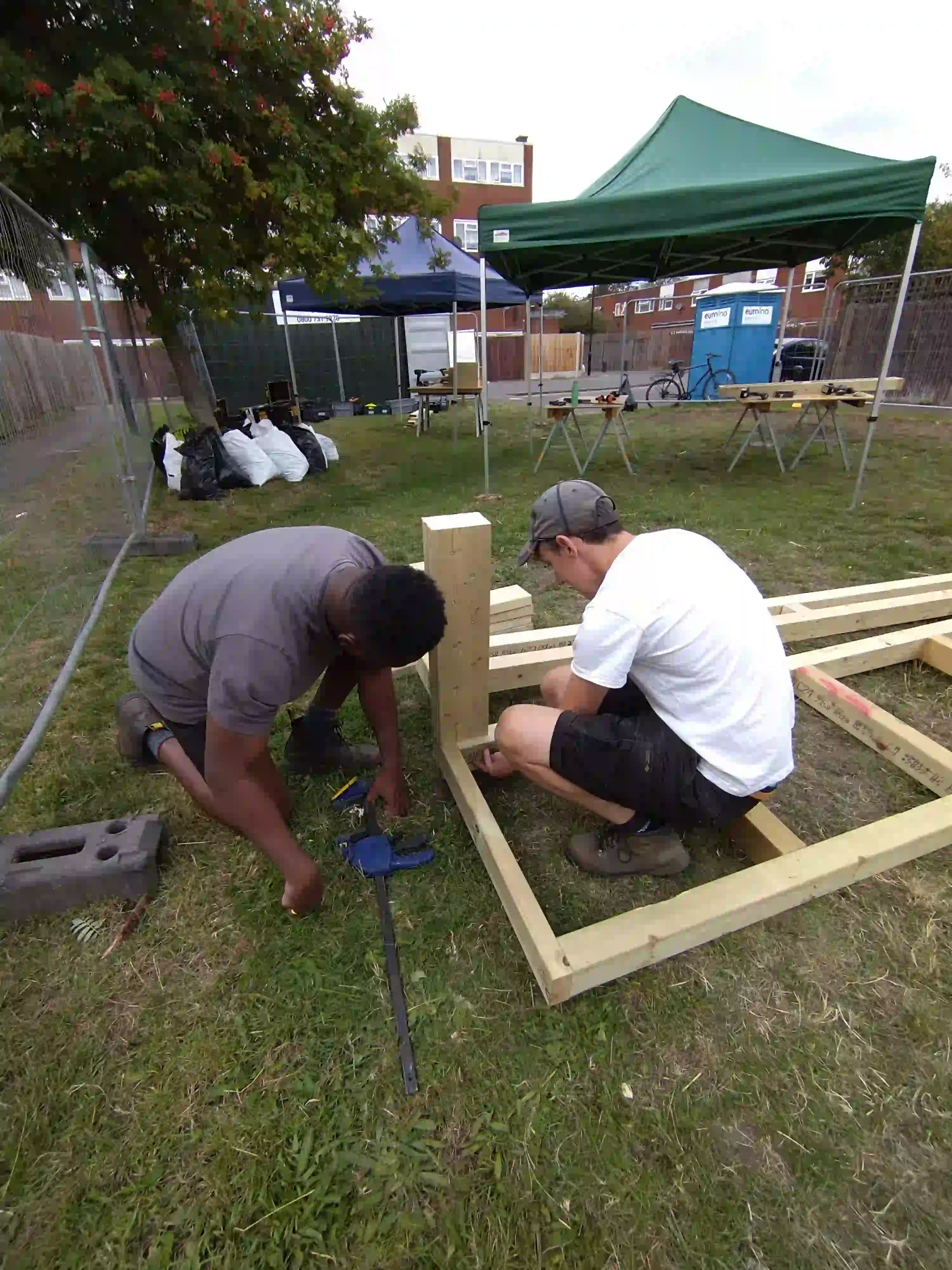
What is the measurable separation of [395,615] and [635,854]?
1158mm

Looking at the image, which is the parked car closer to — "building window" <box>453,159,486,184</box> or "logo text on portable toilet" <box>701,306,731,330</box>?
"logo text on portable toilet" <box>701,306,731,330</box>

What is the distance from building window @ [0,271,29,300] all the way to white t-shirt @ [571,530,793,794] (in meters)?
3.01

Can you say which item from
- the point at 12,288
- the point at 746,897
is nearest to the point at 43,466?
the point at 12,288

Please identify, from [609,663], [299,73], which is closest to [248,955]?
[609,663]

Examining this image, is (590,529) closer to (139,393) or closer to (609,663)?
(609,663)

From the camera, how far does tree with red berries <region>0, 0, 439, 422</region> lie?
15.8 feet

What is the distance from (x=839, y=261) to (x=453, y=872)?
21.3 m

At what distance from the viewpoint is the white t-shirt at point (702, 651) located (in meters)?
1.56

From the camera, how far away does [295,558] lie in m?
1.67

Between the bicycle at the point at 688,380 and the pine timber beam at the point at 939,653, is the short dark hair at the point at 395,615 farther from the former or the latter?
the bicycle at the point at 688,380

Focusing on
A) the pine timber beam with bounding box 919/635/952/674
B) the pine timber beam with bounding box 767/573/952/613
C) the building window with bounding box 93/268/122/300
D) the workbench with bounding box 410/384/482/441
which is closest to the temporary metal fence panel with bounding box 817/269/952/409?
the workbench with bounding box 410/384/482/441

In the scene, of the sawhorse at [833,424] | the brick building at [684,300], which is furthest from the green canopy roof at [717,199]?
the brick building at [684,300]

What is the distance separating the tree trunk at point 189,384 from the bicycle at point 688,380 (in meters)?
9.83

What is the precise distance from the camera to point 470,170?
95.1 ft
